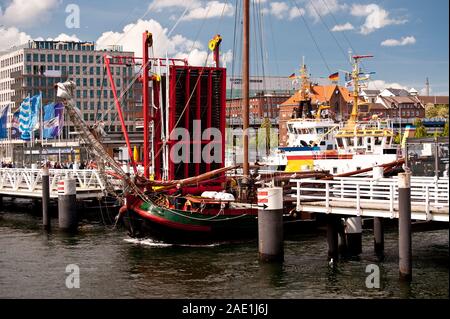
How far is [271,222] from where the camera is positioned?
104 ft

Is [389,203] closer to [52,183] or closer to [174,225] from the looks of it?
[174,225]

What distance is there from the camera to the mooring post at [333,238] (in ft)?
110

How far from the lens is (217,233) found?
129 feet

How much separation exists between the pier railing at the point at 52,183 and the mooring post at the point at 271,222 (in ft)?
65.5

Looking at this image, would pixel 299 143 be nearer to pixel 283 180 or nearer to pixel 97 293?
pixel 283 180

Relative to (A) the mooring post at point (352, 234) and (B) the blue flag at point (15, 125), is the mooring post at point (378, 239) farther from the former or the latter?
(B) the blue flag at point (15, 125)

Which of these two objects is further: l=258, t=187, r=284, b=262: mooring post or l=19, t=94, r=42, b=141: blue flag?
l=19, t=94, r=42, b=141: blue flag

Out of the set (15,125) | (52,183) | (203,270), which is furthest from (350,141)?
(15,125)

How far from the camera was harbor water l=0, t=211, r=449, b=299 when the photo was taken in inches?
1114

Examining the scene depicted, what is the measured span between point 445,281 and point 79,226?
27.0 m

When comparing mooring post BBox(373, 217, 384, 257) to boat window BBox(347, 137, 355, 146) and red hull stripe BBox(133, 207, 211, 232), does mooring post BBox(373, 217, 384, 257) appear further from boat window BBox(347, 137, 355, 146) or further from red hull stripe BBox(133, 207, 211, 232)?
boat window BBox(347, 137, 355, 146)

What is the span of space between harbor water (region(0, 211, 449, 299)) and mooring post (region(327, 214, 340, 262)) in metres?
0.52

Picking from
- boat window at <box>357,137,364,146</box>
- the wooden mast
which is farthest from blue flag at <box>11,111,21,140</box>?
the wooden mast
